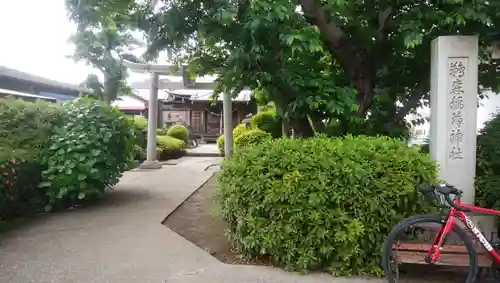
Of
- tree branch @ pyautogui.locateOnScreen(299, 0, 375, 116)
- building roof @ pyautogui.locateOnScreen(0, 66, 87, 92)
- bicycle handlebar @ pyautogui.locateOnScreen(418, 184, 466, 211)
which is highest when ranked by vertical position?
building roof @ pyautogui.locateOnScreen(0, 66, 87, 92)

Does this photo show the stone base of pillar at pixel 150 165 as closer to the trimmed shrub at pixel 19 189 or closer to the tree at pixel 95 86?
the tree at pixel 95 86

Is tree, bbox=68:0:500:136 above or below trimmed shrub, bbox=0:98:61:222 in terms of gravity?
A: above

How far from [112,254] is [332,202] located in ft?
8.22

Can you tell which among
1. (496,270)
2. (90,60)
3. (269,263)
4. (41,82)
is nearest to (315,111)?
(269,263)

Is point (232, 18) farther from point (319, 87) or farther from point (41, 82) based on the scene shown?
point (41, 82)

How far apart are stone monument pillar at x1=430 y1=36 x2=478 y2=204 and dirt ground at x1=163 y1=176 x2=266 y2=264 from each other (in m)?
2.45

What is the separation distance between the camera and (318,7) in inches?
210

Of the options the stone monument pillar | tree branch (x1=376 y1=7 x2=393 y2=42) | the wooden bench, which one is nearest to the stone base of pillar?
tree branch (x1=376 y1=7 x2=393 y2=42)

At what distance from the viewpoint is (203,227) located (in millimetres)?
6129

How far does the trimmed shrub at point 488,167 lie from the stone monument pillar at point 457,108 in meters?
0.23

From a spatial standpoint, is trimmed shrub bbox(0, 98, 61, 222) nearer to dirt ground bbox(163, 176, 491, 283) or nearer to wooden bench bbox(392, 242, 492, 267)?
dirt ground bbox(163, 176, 491, 283)

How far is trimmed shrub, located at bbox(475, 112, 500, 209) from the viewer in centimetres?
450

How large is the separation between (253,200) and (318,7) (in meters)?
2.75

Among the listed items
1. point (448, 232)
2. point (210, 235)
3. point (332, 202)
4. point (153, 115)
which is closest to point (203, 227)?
point (210, 235)
